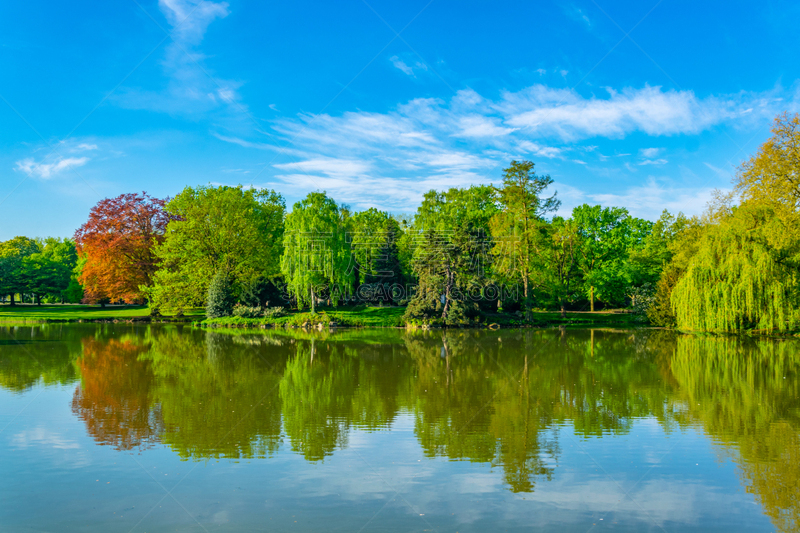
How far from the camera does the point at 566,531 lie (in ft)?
16.9

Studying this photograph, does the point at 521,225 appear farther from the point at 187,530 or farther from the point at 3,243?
the point at 3,243

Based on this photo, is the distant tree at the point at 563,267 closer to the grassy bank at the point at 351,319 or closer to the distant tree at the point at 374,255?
the grassy bank at the point at 351,319

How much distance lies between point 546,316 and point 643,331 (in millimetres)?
9335

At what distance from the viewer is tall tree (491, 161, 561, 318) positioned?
116 feet

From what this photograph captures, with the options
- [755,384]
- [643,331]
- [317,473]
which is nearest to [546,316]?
[643,331]

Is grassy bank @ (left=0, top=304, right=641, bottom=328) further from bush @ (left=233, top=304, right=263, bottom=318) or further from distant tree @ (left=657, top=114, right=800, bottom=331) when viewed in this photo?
distant tree @ (left=657, top=114, right=800, bottom=331)

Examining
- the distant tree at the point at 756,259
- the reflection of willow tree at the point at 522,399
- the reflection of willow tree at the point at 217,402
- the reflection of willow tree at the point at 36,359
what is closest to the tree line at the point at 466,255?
the distant tree at the point at 756,259

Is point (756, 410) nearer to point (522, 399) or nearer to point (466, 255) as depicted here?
point (522, 399)

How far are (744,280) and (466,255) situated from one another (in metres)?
16.0

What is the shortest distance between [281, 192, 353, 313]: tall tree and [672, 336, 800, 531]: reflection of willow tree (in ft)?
72.6

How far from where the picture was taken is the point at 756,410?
1009 centimetres

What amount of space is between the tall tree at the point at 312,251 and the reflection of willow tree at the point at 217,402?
14.7m

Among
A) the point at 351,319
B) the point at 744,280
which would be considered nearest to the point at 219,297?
the point at 351,319

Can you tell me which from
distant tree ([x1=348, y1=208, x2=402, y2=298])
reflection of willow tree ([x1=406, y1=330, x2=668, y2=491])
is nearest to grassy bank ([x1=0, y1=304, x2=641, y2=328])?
distant tree ([x1=348, y1=208, x2=402, y2=298])
